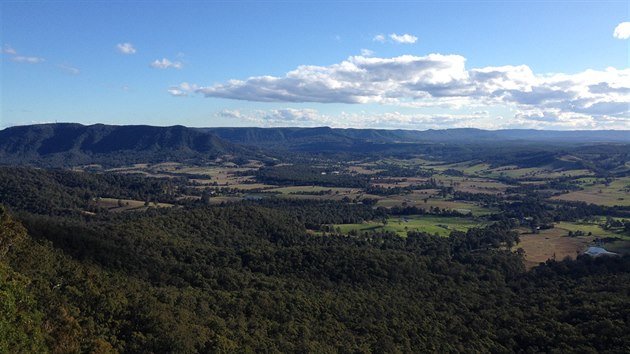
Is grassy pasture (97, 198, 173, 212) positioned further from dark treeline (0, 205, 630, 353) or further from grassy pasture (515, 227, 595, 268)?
grassy pasture (515, 227, 595, 268)

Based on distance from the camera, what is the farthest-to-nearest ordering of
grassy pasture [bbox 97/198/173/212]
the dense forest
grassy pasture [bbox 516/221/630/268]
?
grassy pasture [bbox 97/198/173/212]
grassy pasture [bbox 516/221/630/268]
the dense forest

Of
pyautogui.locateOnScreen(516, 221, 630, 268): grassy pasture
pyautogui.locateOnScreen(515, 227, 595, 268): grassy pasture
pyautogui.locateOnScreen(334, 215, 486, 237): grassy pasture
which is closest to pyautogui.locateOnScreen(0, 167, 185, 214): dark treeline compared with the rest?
pyautogui.locateOnScreen(334, 215, 486, 237): grassy pasture

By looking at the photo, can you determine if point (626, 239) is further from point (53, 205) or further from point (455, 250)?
point (53, 205)

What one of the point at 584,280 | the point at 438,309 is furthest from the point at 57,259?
the point at 584,280

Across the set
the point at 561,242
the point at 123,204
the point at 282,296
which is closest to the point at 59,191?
the point at 123,204

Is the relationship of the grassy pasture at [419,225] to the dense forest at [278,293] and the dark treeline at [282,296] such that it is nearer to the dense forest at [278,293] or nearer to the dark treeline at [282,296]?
the dense forest at [278,293]
